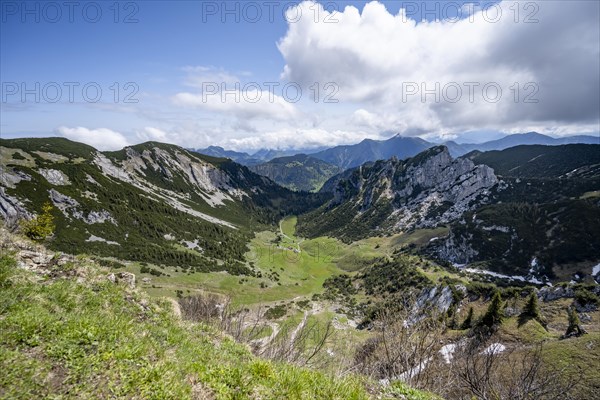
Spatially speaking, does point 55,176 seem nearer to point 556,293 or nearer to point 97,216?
point 97,216

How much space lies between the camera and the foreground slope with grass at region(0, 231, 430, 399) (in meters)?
6.07

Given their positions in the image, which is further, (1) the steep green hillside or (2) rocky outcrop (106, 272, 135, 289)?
(1) the steep green hillside

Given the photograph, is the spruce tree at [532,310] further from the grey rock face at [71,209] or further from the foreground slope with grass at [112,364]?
the grey rock face at [71,209]

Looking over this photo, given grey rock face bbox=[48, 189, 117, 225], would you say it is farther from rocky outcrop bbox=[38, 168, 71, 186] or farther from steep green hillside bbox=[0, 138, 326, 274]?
rocky outcrop bbox=[38, 168, 71, 186]

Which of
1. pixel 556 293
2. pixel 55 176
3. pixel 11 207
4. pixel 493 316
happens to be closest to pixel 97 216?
pixel 11 207

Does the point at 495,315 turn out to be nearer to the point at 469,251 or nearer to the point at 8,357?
the point at 8,357

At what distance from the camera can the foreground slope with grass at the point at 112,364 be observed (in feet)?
19.9

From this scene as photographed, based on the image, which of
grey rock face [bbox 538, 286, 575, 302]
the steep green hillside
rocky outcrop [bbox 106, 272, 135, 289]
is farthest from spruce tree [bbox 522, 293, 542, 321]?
the steep green hillside

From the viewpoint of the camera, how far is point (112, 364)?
265 inches

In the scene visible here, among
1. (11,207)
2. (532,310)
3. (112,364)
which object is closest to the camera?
(112,364)

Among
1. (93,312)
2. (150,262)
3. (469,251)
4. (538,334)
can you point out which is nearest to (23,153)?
(150,262)

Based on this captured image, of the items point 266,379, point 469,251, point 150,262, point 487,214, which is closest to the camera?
point 266,379

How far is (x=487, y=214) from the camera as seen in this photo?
188 meters

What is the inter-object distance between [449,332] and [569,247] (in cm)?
15263
